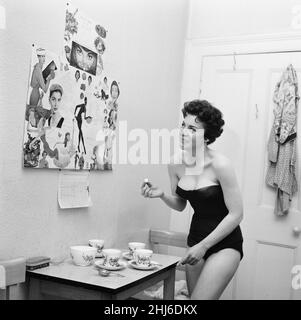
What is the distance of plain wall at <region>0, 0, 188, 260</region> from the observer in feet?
4.47

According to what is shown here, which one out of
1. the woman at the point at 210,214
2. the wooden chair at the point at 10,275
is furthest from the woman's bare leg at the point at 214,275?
the wooden chair at the point at 10,275

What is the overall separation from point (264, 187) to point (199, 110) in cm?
92

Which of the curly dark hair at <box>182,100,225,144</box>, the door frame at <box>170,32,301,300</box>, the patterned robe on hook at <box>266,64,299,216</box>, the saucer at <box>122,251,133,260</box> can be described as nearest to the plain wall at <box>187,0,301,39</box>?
the door frame at <box>170,32,301,300</box>

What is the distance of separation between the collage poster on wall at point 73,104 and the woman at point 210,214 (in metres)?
0.33

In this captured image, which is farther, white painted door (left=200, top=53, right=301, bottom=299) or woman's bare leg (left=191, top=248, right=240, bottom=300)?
white painted door (left=200, top=53, right=301, bottom=299)

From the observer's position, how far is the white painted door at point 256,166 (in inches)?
92.5

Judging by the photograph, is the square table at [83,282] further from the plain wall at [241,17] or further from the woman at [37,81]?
the plain wall at [241,17]

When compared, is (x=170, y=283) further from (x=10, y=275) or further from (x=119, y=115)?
(x=119, y=115)

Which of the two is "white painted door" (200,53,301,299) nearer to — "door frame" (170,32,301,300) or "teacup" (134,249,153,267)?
"door frame" (170,32,301,300)

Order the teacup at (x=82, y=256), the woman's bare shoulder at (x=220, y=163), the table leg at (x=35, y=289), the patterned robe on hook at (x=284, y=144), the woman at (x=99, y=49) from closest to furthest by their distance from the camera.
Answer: the table leg at (x=35, y=289) < the teacup at (x=82, y=256) < the woman's bare shoulder at (x=220, y=163) < the woman at (x=99, y=49) < the patterned robe on hook at (x=284, y=144)

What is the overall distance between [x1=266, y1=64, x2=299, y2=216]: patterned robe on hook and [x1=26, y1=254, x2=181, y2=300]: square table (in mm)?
1061

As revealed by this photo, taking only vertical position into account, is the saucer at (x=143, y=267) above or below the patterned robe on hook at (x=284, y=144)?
below

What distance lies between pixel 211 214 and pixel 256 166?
2.83ft
